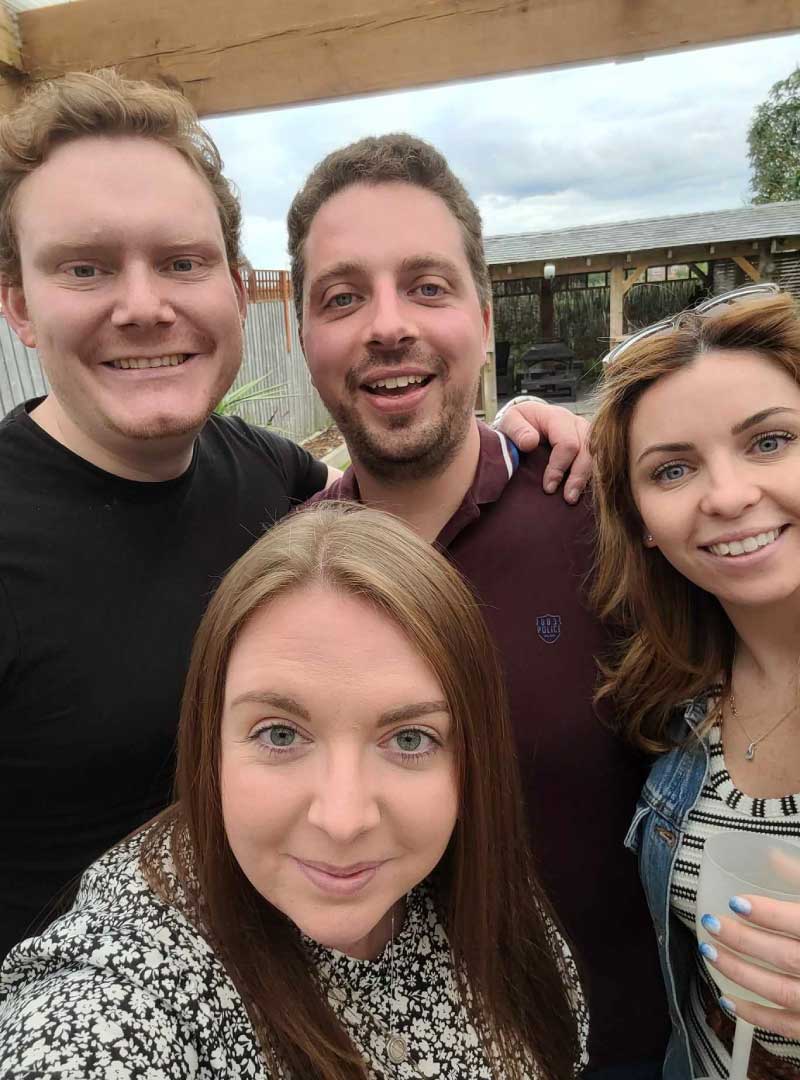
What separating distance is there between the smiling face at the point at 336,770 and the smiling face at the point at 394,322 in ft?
2.95

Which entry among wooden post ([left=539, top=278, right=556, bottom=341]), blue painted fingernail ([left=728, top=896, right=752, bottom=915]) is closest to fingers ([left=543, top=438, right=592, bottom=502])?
blue painted fingernail ([left=728, top=896, right=752, bottom=915])

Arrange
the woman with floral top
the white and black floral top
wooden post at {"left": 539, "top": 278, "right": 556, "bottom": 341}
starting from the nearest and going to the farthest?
the white and black floral top, the woman with floral top, wooden post at {"left": 539, "top": 278, "right": 556, "bottom": 341}

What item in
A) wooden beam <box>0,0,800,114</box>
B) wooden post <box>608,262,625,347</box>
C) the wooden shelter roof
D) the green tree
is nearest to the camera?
wooden beam <box>0,0,800,114</box>

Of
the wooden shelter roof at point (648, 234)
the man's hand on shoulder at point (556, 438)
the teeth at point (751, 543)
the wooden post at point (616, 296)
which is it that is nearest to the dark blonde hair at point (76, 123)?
the man's hand on shoulder at point (556, 438)

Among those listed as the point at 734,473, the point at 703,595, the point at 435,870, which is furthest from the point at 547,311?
the point at 435,870

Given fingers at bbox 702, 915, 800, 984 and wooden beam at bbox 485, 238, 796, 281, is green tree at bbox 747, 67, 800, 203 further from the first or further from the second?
fingers at bbox 702, 915, 800, 984

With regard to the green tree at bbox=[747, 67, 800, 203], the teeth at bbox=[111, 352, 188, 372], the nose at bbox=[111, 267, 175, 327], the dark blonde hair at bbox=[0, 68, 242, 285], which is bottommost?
the teeth at bbox=[111, 352, 188, 372]

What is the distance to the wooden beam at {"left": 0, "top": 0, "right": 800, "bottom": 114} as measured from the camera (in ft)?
6.41

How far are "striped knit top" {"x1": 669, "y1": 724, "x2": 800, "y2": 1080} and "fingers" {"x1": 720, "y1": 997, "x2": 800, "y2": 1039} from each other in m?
0.31

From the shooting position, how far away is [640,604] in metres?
1.73

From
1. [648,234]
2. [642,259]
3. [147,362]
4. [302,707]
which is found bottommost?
[302,707]

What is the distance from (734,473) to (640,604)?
439 millimetres

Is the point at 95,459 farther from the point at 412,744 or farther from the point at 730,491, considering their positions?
the point at 730,491

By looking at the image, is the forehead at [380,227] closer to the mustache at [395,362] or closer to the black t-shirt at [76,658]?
the mustache at [395,362]
